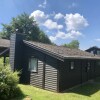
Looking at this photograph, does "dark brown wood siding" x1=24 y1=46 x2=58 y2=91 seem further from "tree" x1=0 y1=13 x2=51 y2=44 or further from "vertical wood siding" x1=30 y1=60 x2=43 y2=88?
"tree" x1=0 y1=13 x2=51 y2=44

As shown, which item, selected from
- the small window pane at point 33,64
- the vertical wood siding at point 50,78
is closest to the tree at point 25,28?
the small window pane at point 33,64

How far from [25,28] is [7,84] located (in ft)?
186

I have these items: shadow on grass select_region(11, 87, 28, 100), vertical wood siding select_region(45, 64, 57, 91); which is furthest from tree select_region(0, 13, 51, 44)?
shadow on grass select_region(11, 87, 28, 100)

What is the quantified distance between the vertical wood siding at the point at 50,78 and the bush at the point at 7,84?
3.67m

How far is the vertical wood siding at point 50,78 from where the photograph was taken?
16.0 metres

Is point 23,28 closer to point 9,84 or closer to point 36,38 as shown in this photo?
point 36,38

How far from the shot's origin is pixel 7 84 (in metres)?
12.7

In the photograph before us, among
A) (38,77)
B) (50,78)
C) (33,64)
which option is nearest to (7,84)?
(50,78)

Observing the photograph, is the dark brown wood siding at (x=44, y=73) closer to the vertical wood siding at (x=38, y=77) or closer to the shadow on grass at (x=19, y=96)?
the vertical wood siding at (x=38, y=77)

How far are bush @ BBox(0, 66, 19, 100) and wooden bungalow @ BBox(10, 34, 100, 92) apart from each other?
3.82m

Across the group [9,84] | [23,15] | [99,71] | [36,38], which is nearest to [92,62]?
[99,71]

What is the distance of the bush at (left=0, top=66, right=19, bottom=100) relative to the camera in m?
12.2

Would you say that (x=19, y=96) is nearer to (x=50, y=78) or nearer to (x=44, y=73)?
(x=50, y=78)

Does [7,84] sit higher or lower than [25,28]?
lower
